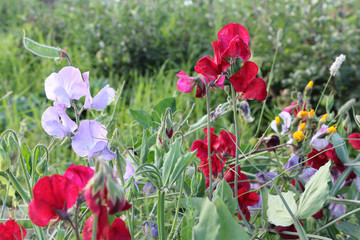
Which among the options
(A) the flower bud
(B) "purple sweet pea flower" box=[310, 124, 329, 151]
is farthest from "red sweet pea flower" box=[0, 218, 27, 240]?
(B) "purple sweet pea flower" box=[310, 124, 329, 151]

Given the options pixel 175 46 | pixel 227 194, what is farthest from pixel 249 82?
pixel 175 46

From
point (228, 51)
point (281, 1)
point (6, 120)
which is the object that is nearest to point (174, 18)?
point (281, 1)

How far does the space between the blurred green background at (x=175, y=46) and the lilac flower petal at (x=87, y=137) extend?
4.91 feet

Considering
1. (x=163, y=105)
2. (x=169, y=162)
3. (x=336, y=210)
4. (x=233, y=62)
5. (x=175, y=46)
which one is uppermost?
(x=233, y=62)

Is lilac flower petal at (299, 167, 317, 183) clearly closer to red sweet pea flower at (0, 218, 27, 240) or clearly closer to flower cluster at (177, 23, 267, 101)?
flower cluster at (177, 23, 267, 101)

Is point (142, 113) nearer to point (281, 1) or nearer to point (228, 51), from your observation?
point (228, 51)

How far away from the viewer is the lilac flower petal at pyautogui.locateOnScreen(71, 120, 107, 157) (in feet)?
2.14

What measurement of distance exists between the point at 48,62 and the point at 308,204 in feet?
8.83

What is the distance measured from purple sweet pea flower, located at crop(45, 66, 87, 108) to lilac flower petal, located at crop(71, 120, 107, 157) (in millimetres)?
54

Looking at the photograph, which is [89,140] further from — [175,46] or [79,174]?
[175,46]

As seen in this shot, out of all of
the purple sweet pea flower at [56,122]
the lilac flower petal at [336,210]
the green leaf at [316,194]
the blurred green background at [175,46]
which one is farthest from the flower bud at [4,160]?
the blurred green background at [175,46]

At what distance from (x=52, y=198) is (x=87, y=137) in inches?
6.0

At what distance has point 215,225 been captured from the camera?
1.52 feet

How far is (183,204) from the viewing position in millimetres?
752
